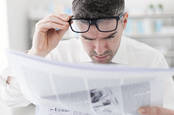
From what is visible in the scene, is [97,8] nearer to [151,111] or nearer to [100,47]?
[100,47]

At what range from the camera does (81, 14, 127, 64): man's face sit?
901 millimetres

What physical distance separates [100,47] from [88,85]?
0.42 m

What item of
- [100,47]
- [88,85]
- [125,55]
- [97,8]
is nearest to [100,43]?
[100,47]

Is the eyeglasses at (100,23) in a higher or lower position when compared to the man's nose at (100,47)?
higher

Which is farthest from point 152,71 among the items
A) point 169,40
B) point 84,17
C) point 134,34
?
point 169,40

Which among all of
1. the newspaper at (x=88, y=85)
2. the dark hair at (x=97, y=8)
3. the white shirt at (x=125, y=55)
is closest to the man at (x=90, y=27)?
the dark hair at (x=97, y=8)

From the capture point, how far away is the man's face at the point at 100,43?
2.96 ft

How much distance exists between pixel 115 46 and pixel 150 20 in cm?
242

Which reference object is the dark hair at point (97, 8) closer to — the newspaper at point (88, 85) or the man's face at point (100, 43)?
the man's face at point (100, 43)

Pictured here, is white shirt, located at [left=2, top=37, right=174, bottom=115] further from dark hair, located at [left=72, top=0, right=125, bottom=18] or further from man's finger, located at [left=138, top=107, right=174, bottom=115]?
man's finger, located at [left=138, top=107, right=174, bottom=115]

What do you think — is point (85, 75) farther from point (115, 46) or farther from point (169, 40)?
point (169, 40)

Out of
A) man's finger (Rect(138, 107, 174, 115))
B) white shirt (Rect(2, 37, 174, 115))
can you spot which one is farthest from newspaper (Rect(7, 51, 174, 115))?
white shirt (Rect(2, 37, 174, 115))

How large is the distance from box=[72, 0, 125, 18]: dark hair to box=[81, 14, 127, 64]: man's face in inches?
1.9

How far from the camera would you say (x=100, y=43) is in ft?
3.01
